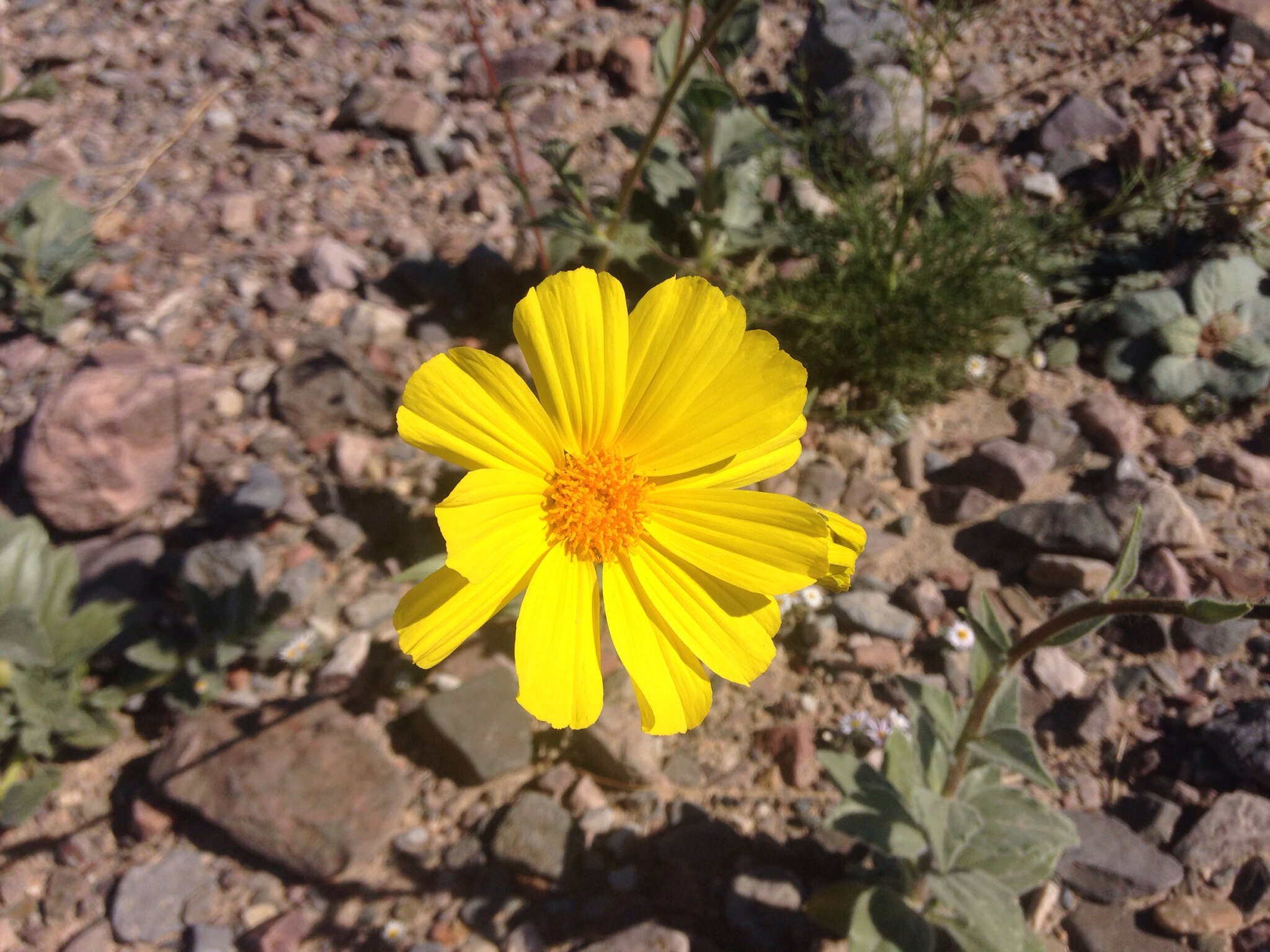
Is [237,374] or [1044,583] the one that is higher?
[237,374]

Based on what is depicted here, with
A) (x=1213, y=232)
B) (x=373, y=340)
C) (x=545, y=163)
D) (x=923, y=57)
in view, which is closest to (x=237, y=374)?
(x=373, y=340)

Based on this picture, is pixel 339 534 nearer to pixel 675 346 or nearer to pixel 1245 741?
pixel 675 346

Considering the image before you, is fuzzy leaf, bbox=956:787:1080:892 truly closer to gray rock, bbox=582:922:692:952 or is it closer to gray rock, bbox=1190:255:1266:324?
gray rock, bbox=582:922:692:952

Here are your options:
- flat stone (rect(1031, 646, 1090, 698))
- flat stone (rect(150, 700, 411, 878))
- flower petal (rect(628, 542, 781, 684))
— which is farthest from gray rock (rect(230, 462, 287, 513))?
flat stone (rect(1031, 646, 1090, 698))

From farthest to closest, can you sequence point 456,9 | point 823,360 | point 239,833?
point 456,9, point 823,360, point 239,833

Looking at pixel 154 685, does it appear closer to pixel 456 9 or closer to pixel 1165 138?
pixel 456 9

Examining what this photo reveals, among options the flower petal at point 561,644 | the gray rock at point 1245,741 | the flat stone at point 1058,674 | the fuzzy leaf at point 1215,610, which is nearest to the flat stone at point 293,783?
the flower petal at point 561,644

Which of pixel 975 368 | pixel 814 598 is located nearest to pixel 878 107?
pixel 975 368

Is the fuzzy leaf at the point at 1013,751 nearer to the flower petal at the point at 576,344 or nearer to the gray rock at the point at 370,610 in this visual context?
the flower petal at the point at 576,344
